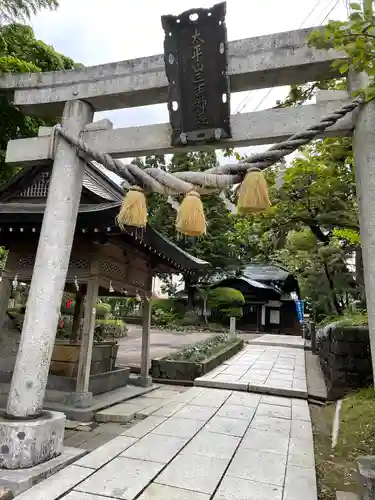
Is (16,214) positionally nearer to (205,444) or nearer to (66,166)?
(66,166)

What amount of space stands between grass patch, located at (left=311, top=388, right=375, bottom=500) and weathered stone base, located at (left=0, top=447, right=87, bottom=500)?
8.04ft

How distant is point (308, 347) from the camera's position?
16.0m

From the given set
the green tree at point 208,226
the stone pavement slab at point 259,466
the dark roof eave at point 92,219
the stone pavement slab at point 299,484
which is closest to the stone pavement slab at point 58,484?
the stone pavement slab at point 259,466

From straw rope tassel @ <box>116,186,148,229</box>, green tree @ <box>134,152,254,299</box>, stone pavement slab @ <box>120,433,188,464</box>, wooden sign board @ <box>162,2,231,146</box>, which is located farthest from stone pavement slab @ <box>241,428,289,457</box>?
green tree @ <box>134,152,254,299</box>

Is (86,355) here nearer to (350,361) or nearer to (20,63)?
A: (350,361)

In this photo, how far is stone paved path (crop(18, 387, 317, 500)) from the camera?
2969mm

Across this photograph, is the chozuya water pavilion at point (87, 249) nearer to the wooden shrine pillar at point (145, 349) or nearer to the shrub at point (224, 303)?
the wooden shrine pillar at point (145, 349)

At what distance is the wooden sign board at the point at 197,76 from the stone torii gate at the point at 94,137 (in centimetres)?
16

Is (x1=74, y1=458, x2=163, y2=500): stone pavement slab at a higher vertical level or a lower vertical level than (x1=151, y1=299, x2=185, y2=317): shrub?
lower

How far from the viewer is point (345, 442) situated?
4.63m

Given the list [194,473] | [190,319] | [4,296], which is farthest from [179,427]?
[190,319]

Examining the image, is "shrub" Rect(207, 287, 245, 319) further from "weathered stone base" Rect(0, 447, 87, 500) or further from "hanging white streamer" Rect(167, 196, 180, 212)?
"weathered stone base" Rect(0, 447, 87, 500)

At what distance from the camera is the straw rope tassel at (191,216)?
349 cm

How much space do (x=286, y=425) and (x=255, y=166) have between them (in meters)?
3.73
